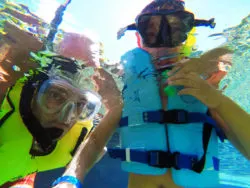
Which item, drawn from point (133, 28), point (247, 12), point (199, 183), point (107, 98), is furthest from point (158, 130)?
point (107, 98)

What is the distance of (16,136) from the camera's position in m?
4.79

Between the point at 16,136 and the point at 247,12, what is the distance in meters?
5.58

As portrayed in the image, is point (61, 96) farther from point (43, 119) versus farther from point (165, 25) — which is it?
point (165, 25)

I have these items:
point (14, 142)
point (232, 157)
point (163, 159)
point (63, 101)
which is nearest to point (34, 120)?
point (14, 142)

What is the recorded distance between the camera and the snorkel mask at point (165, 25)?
367 centimetres

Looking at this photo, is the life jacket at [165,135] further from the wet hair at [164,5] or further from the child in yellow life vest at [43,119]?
the child in yellow life vest at [43,119]

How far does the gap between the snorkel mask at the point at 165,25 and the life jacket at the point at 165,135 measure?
444 millimetres

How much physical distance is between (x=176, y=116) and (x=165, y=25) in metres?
Answer: 1.53

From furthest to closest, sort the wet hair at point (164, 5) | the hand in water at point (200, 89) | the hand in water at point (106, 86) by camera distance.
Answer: the hand in water at point (106, 86)
the wet hair at point (164, 5)
the hand in water at point (200, 89)

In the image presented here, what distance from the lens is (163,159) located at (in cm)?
306

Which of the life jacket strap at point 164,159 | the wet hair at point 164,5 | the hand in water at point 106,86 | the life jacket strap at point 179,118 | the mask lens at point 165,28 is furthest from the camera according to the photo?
the hand in water at point 106,86

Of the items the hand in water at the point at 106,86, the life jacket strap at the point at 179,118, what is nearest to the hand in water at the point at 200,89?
the life jacket strap at the point at 179,118

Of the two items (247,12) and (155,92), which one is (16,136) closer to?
(155,92)

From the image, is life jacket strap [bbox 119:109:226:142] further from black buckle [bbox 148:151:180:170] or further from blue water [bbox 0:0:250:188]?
blue water [bbox 0:0:250:188]
